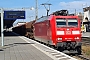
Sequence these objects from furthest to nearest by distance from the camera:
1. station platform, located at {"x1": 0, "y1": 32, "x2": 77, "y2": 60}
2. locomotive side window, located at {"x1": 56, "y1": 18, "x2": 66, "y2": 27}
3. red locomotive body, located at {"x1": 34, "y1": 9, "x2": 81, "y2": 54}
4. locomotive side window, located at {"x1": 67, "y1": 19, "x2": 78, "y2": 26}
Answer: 1. locomotive side window, located at {"x1": 67, "y1": 19, "x2": 78, "y2": 26}
2. locomotive side window, located at {"x1": 56, "y1": 18, "x2": 66, "y2": 27}
3. red locomotive body, located at {"x1": 34, "y1": 9, "x2": 81, "y2": 54}
4. station platform, located at {"x1": 0, "y1": 32, "x2": 77, "y2": 60}

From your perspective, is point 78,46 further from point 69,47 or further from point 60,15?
point 60,15

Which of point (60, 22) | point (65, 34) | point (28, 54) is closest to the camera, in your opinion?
point (28, 54)

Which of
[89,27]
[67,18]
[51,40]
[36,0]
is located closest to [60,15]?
[67,18]

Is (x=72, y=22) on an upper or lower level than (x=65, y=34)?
upper

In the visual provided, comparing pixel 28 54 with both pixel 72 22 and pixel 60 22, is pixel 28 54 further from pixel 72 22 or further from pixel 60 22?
pixel 72 22

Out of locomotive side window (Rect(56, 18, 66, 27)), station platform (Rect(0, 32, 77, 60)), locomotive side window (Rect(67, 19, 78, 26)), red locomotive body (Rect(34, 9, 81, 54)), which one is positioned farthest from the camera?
locomotive side window (Rect(67, 19, 78, 26))

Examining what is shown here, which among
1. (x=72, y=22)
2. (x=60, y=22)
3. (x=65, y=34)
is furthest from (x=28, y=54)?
(x=72, y=22)

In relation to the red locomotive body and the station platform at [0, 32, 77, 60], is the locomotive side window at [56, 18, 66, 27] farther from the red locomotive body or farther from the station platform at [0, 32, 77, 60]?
the station platform at [0, 32, 77, 60]

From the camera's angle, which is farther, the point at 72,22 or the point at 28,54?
the point at 72,22

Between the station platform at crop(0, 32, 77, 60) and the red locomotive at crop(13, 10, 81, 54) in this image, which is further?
the red locomotive at crop(13, 10, 81, 54)

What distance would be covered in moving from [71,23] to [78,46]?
1.85 meters

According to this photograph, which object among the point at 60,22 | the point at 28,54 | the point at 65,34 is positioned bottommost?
the point at 28,54

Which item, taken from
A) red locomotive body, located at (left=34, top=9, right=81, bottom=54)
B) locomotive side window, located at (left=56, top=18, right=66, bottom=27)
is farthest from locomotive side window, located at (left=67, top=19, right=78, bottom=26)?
locomotive side window, located at (left=56, top=18, right=66, bottom=27)

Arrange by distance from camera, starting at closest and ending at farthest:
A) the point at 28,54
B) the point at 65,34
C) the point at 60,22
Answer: the point at 28,54 < the point at 65,34 < the point at 60,22
